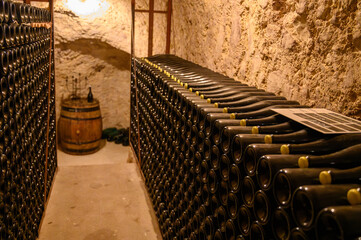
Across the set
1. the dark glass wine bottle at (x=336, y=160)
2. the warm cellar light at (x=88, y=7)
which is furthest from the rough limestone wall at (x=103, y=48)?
the dark glass wine bottle at (x=336, y=160)

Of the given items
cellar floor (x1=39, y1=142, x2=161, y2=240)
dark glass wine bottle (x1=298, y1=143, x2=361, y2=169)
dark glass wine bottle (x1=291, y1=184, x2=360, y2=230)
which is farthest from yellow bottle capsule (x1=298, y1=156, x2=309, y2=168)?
cellar floor (x1=39, y1=142, x2=161, y2=240)

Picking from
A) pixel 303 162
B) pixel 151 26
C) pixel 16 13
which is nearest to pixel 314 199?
pixel 303 162

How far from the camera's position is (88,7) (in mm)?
5340

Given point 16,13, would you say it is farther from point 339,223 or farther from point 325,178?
point 339,223

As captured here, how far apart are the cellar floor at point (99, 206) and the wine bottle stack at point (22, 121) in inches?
8.8

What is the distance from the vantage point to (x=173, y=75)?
2.73 m

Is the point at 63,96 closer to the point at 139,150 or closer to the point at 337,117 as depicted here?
the point at 139,150

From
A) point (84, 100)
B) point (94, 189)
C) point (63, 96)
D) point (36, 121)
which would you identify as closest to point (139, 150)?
point (94, 189)

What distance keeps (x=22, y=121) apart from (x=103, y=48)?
13.8 feet

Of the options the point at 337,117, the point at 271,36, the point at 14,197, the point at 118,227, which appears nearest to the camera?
the point at 337,117

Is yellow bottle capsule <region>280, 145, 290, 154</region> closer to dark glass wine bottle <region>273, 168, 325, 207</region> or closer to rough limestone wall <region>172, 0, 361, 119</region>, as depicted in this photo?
dark glass wine bottle <region>273, 168, 325, 207</region>

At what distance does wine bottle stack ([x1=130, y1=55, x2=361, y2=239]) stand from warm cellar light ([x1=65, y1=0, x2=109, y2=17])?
3.01 metres

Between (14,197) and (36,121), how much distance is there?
943mm

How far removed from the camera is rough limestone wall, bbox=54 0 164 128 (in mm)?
5344
